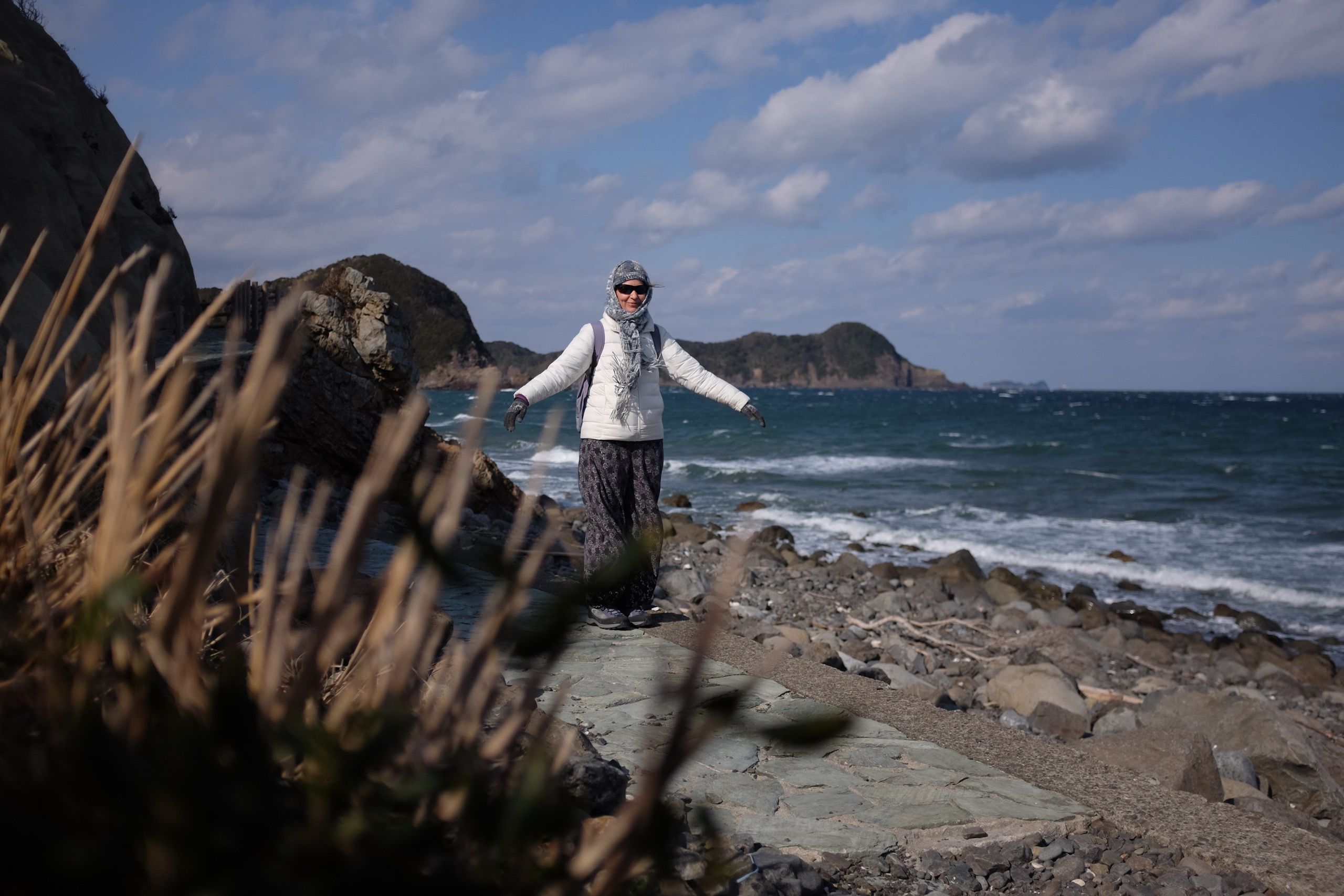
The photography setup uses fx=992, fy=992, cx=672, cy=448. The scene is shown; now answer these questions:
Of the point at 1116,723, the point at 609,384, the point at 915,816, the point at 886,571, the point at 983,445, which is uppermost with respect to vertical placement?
the point at 609,384

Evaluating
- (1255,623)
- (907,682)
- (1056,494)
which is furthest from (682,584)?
(1056,494)

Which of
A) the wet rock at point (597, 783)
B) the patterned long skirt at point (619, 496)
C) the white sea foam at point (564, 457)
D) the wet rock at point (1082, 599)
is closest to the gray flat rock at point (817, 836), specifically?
the wet rock at point (597, 783)

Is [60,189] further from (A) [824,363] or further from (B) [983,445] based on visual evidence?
(A) [824,363]

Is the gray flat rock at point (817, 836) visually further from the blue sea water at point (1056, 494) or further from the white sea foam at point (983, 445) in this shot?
the white sea foam at point (983, 445)

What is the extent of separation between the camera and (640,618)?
5582mm

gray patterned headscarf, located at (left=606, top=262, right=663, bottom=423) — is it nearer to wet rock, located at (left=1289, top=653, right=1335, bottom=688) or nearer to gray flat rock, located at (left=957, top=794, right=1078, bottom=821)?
gray flat rock, located at (left=957, top=794, right=1078, bottom=821)

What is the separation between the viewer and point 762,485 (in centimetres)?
2494

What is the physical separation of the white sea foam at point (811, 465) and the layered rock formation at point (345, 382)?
1800cm

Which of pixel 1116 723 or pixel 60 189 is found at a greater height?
pixel 60 189

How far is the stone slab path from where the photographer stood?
3.14m

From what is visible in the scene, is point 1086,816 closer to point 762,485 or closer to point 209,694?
point 209,694

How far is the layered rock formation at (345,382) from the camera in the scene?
8.66 meters

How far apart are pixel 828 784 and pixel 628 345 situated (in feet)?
8.70

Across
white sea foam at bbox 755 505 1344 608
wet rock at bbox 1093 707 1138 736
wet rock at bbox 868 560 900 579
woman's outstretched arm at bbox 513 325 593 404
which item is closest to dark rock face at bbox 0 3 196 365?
woman's outstretched arm at bbox 513 325 593 404
